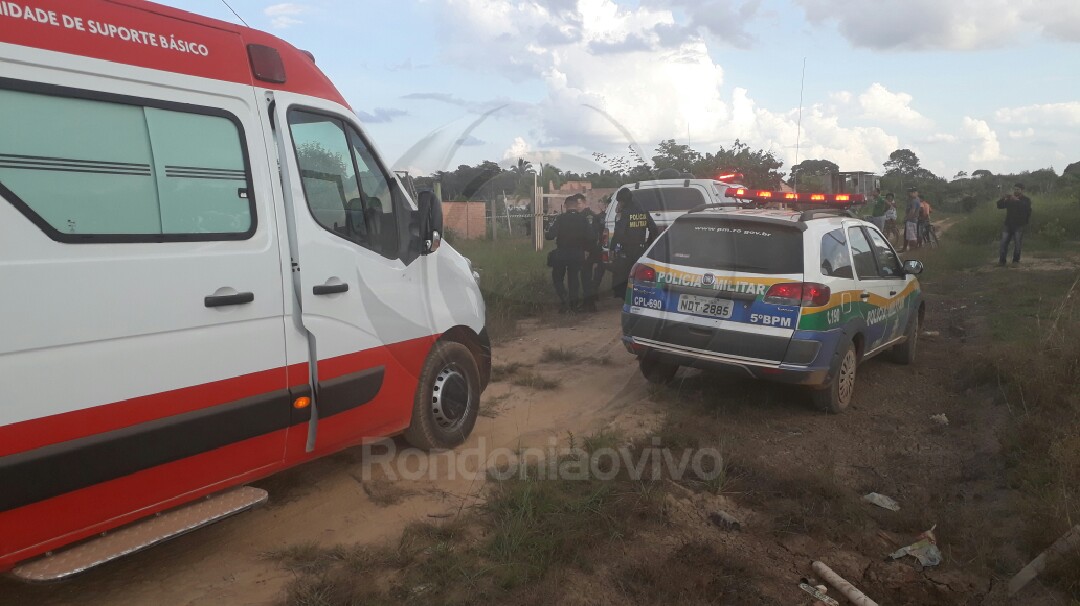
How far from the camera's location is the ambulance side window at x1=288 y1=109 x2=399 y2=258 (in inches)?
148

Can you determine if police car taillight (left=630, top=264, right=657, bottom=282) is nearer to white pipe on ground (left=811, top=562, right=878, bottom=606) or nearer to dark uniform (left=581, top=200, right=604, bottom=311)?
white pipe on ground (left=811, top=562, right=878, bottom=606)

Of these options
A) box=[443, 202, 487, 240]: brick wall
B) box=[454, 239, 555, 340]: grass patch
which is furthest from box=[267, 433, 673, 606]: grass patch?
box=[443, 202, 487, 240]: brick wall

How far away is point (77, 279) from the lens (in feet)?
8.86

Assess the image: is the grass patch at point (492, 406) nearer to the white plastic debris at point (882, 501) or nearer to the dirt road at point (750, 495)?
the dirt road at point (750, 495)

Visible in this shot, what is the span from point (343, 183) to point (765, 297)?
3.18 meters

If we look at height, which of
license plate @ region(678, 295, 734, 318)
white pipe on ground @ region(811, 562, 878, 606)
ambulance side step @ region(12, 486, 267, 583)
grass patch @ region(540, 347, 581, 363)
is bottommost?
grass patch @ region(540, 347, 581, 363)

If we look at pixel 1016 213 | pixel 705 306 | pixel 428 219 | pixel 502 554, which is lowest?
pixel 502 554

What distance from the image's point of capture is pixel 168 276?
3006 millimetres

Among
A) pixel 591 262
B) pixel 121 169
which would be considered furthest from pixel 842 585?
pixel 591 262

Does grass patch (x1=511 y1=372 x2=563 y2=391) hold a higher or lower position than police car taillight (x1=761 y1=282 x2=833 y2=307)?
lower

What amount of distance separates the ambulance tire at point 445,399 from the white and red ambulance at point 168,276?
15.9 inches

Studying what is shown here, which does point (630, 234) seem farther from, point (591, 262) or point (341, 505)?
point (341, 505)

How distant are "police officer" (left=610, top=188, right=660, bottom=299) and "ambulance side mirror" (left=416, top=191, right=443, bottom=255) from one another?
6393 millimetres

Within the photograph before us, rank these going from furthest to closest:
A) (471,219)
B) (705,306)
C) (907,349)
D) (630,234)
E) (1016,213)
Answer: (471,219) → (1016,213) → (630,234) → (907,349) → (705,306)
